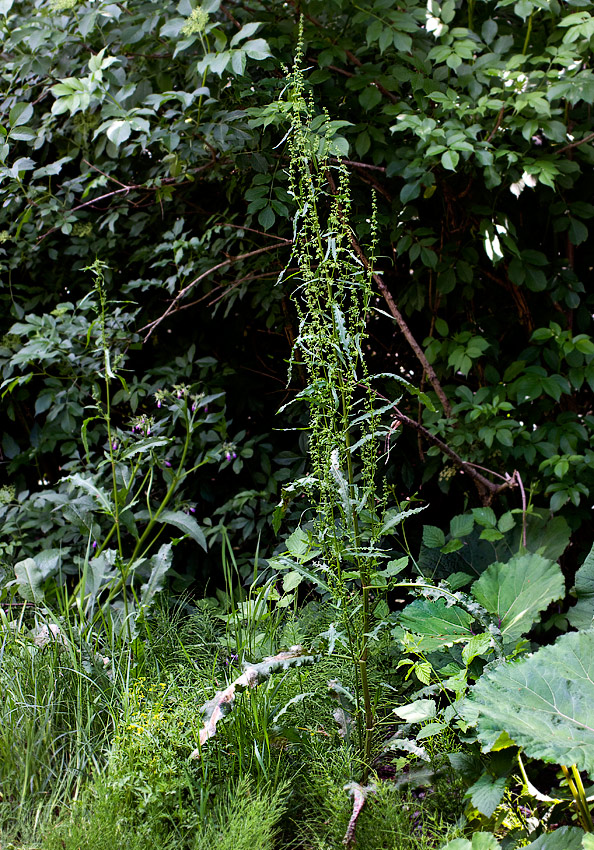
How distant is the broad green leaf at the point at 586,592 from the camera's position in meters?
2.04

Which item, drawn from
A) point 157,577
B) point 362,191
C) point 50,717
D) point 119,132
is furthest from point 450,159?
point 50,717

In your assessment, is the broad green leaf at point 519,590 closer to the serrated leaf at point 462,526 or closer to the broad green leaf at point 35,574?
the serrated leaf at point 462,526

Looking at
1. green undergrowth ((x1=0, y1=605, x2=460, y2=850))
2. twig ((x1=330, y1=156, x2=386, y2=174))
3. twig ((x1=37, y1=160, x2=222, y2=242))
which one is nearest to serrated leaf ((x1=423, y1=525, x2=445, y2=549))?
green undergrowth ((x1=0, y1=605, x2=460, y2=850))

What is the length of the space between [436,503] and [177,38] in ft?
6.05

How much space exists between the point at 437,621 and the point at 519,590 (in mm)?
252

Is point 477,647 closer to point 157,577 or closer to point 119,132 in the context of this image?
point 157,577

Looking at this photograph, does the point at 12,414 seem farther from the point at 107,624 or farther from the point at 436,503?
the point at 436,503

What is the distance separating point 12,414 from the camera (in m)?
3.08

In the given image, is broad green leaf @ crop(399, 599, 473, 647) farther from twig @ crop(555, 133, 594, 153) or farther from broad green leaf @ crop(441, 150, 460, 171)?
twig @ crop(555, 133, 594, 153)

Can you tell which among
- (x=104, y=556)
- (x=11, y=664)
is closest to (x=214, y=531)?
(x=104, y=556)

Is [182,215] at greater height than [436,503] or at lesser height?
greater

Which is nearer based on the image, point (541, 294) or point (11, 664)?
point (11, 664)

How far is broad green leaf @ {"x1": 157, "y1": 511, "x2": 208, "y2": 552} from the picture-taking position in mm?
2393

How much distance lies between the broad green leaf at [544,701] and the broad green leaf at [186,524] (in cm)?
105
